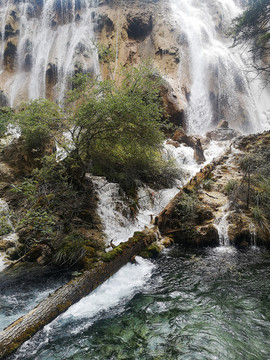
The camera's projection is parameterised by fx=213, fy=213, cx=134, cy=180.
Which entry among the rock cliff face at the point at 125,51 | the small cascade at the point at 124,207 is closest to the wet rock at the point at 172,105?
the rock cliff face at the point at 125,51

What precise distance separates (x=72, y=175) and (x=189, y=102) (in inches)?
865

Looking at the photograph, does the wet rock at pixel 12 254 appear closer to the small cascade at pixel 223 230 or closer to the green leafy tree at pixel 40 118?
the green leafy tree at pixel 40 118

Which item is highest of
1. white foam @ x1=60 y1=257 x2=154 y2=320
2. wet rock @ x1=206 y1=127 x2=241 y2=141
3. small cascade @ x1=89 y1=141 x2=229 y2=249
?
wet rock @ x1=206 y1=127 x2=241 y2=141

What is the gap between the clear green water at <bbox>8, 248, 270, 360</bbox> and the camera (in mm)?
3332

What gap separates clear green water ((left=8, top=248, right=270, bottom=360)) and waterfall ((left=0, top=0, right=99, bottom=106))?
83.3ft

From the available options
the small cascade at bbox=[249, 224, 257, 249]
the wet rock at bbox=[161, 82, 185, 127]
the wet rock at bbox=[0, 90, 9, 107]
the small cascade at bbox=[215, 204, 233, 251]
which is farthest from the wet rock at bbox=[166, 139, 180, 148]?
the wet rock at bbox=[0, 90, 9, 107]

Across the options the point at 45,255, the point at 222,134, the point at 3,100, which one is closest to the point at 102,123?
the point at 45,255

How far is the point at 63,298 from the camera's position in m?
4.10

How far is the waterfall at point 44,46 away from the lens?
26.6 meters

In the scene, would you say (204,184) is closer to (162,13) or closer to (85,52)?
(85,52)

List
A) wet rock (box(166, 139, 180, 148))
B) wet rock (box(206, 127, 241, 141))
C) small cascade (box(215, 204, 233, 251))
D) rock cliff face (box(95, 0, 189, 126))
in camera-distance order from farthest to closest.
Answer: rock cliff face (box(95, 0, 189, 126))
wet rock (box(206, 127, 241, 141))
wet rock (box(166, 139, 180, 148))
small cascade (box(215, 204, 233, 251))

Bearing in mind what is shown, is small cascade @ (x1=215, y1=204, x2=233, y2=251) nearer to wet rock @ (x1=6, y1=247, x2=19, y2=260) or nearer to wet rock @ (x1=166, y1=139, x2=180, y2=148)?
wet rock @ (x1=6, y1=247, x2=19, y2=260)

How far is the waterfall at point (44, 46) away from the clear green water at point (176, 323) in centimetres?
2538

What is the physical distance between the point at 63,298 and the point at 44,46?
3443cm
